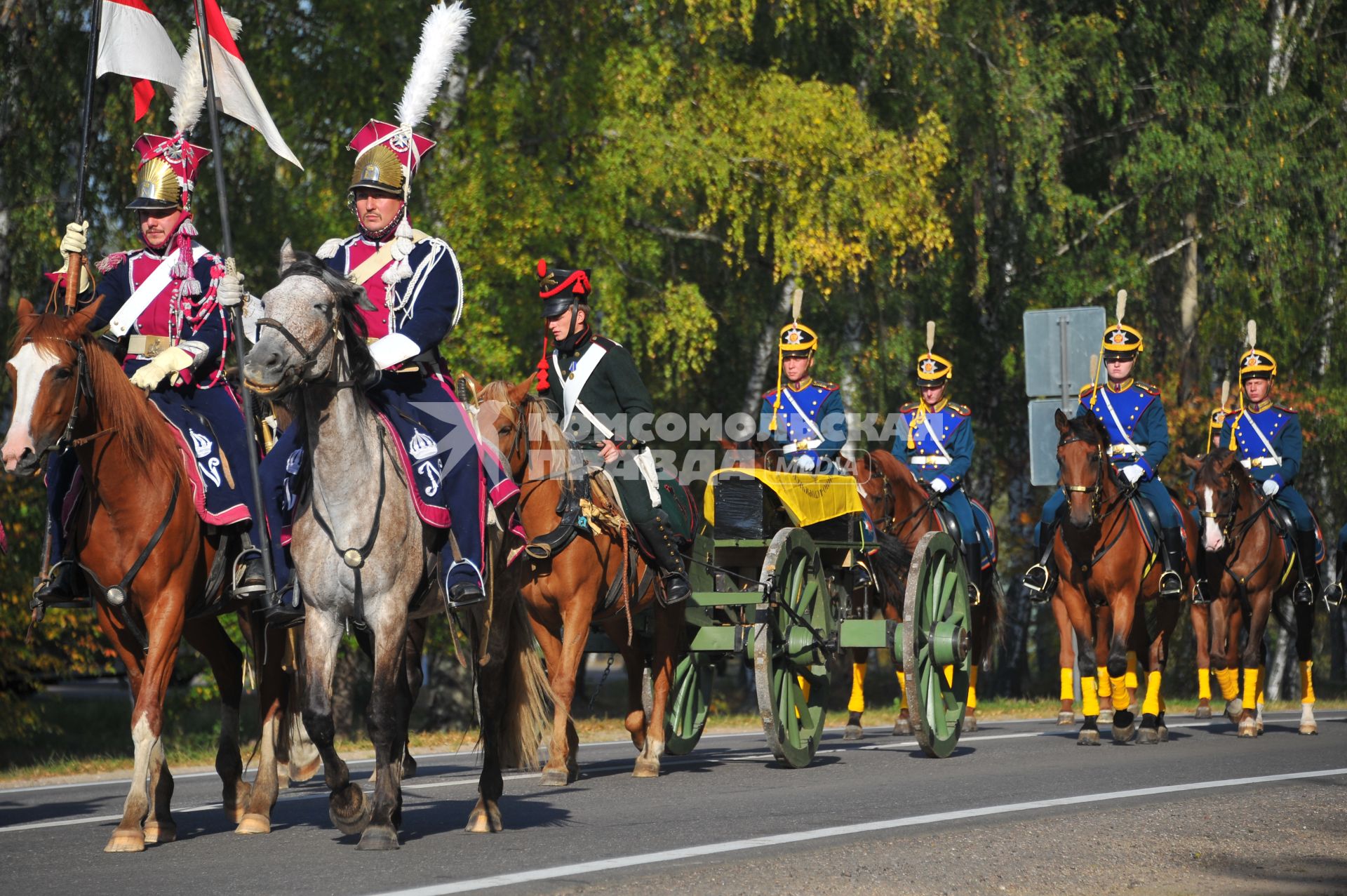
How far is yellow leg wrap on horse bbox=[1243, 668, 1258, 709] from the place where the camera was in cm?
1523

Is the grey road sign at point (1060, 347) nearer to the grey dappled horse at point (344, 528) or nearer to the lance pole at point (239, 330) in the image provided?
the lance pole at point (239, 330)

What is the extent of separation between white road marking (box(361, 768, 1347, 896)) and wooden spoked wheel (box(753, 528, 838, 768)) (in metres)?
2.18

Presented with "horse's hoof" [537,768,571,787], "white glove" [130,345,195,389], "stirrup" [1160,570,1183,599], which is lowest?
"horse's hoof" [537,768,571,787]

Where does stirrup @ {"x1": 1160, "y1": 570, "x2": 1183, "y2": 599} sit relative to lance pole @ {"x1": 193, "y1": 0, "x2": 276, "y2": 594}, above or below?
below

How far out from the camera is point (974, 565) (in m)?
16.0

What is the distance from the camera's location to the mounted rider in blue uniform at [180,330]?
9250 mm

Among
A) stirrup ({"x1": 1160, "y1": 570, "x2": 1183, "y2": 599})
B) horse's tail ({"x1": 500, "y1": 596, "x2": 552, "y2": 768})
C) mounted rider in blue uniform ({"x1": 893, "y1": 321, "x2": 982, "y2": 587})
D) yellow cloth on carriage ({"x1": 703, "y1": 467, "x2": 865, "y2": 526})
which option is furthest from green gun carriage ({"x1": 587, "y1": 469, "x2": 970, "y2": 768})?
mounted rider in blue uniform ({"x1": 893, "y1": 321, "x2": 982, "y2": 587})

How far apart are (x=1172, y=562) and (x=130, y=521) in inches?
345

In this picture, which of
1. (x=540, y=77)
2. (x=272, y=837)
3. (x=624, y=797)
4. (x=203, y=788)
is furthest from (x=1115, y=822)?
(x=540, y=77)

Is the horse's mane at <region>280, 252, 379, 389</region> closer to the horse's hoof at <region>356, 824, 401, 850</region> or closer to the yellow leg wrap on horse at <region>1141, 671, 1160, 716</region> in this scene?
the horse's hoof at <region>356, 824, 401, 850</region>

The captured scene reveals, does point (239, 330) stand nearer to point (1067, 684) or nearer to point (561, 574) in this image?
point (561, 574)

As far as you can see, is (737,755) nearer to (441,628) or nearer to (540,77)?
(441,628)

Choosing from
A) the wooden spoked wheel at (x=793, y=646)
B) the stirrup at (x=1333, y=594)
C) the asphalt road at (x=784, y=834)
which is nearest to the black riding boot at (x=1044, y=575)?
the asphalt road at (x=784, y=834)

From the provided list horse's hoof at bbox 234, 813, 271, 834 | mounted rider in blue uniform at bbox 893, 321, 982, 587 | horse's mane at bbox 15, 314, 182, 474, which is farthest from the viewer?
mounted rider in blue uniform at bbox 893, 321, 982, 587
